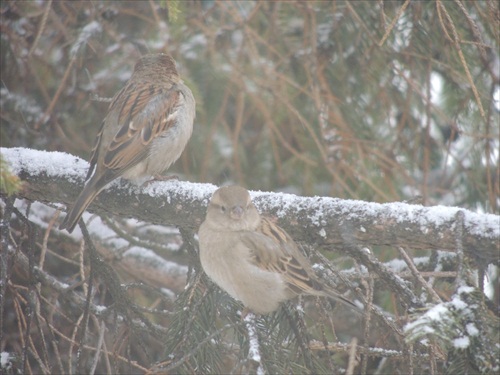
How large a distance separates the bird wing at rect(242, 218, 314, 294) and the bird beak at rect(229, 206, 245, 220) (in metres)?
0.12

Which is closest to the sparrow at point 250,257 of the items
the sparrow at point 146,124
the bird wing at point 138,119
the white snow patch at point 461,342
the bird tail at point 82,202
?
the bird tail at point 82,202

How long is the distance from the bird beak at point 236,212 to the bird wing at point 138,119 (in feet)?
2.91

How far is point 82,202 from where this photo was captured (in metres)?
3.14

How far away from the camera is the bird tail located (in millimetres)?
3086

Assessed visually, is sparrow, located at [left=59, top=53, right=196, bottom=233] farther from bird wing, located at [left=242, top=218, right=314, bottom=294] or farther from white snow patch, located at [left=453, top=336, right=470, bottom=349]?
white snow patch, located at [left=453, top=336, right=470, bottom=349]

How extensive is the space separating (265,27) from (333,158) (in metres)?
1.38

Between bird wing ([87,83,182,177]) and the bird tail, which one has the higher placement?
bird wing ([87,83,182,177])

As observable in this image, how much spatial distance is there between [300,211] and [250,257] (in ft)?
1.31

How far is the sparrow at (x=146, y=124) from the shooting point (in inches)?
143

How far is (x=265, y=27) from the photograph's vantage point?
17.3ft

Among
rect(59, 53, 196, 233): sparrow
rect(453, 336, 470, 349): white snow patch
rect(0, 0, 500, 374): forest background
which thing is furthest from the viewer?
rect(59, 53, 196, 233): sparrow

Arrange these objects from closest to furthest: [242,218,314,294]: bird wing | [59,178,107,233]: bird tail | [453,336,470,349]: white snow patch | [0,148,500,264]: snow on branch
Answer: [453,336,470,349]: white snow patch
[0,148,500,264]: snow on branch
[242,218,314,294]: bird wing
[59,178,107,233]: bird tail

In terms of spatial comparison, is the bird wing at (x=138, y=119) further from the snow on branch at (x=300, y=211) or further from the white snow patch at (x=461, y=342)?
the white snow patch at (x=461, y=342)

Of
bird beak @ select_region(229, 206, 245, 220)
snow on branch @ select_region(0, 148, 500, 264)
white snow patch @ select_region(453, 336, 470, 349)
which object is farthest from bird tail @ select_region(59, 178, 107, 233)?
white snow patch @ select_region(453, 336, 470, 349)
